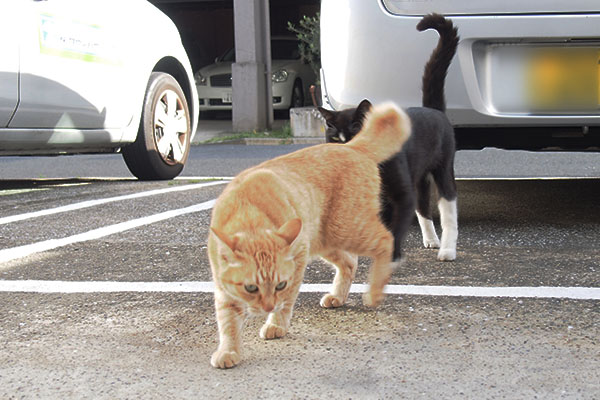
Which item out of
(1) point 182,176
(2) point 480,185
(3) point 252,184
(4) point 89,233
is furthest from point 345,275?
(1) point 182,176

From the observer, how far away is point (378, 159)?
2.58m

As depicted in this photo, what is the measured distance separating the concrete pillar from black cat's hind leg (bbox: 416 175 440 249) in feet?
33.6

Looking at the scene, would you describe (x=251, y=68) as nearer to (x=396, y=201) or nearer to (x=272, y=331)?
(x=396, y=201)

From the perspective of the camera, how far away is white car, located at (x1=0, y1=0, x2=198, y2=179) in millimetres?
4676

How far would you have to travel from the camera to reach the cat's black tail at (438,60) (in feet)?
10.8

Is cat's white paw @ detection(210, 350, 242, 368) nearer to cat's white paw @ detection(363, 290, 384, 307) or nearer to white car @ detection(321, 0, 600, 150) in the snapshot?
cat's white paw @ detection(363, 290, 384, 307)

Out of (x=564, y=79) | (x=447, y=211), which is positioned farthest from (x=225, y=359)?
(x=564, y=79)

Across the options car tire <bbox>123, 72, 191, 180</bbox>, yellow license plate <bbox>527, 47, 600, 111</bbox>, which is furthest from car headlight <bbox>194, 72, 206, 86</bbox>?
yellow license plate <bbox>527, 47, 600, 111</bbox>

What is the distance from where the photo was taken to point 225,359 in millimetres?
1993

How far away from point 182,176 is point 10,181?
157 centimetres

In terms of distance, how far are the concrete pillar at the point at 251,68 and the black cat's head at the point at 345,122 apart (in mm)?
9567

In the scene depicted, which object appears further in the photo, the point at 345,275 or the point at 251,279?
the point at 345,275

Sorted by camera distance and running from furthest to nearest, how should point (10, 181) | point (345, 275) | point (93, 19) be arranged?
point (10, 181), point (93, 19), point (345, 275)

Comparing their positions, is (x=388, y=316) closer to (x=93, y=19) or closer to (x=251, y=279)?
(x=251, y=279)
